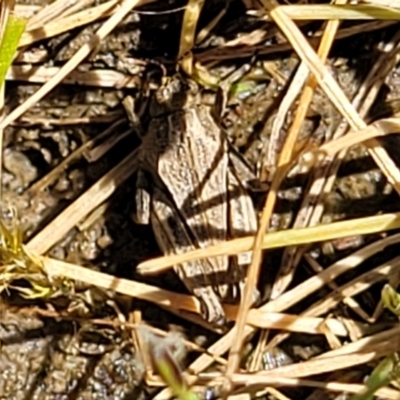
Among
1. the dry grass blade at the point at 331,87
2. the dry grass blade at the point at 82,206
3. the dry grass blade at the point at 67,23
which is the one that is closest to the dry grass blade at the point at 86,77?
the dry grass blade at the point at 67,23

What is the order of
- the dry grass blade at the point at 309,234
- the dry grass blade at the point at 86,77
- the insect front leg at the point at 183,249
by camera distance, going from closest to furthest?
the dry grass blade at the point at 309,234
the insect front leg at the point at 183,249
the dry grass blade at the point at 86,77

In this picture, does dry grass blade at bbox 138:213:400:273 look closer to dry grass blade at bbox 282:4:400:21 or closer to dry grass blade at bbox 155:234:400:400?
dry grass blade at bbox 155:234:400:400

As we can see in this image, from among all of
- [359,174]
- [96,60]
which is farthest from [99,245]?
[359,174]

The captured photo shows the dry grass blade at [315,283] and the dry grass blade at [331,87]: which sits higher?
the dry grass blade at [331,87]

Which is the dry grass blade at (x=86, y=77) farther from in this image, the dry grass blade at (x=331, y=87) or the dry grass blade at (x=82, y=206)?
the dry grass blade at (x=331, y=87)

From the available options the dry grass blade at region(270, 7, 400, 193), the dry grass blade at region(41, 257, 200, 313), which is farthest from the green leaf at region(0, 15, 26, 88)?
the dry grass blade at region(270, 7, 400, 193)

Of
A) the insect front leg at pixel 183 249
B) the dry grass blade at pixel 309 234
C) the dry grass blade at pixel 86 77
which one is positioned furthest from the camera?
the dry grass blade at pixel 86 77

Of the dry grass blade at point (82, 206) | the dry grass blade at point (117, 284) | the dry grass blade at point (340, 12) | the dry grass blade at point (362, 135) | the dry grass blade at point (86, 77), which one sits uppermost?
the dry grass blade at point (340, 12)

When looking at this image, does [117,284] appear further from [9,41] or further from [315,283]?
[9,41]

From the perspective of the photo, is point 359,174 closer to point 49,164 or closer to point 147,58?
point 147,58

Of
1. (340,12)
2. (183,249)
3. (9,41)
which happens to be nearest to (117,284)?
(183,249)

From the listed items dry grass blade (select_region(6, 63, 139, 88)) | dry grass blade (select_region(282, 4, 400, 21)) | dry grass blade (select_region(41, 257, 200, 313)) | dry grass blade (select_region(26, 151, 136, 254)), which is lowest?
dry grass blade (select_region(41, 257, 200, 313))
